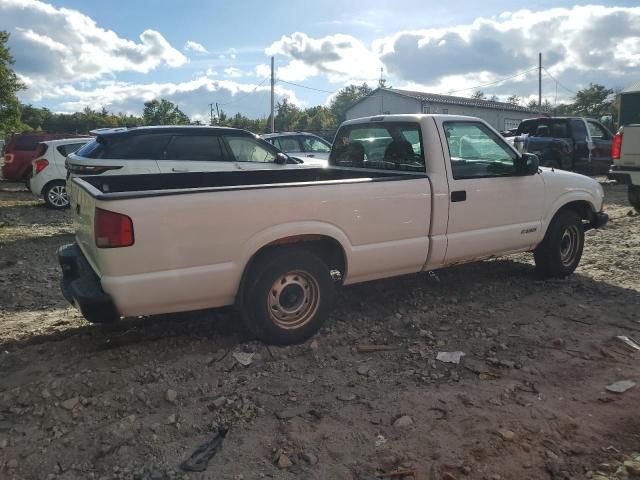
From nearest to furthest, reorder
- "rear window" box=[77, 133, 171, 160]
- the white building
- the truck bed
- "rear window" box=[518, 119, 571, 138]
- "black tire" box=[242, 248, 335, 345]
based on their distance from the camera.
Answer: "black tire" box=[242, 248, 335, 345] → the truck bed → "rear window" box=[77, 133, 171, 160] → "rear window" box=[518, 119, 571, 138] → the white building

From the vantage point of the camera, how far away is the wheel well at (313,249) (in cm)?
386

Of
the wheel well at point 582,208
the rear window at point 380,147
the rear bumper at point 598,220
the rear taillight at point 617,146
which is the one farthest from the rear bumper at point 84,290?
the rear taillight at point 617,146

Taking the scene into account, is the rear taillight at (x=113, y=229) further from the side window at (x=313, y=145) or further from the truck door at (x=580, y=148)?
the truck door at (x=580, y=148)

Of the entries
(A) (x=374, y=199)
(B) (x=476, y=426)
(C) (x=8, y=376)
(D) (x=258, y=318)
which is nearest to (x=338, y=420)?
(B) (x=476, y=426)

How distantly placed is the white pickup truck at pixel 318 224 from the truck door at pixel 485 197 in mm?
14

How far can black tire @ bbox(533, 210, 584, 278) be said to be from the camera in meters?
5.71

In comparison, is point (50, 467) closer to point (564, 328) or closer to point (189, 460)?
point (189, 460)

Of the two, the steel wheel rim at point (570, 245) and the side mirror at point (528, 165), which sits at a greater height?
the side mirror at point (528, 165)

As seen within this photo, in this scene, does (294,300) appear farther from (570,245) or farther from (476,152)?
(570,245)

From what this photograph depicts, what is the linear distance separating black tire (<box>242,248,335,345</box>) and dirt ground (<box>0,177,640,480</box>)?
6.6 inches

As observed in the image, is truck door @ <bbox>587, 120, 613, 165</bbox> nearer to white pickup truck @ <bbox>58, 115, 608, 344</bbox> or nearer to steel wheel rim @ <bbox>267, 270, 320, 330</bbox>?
white pickup truck @ <bbox>58, 115, 608, 344</bbox>

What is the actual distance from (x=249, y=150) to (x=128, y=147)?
1832 mm

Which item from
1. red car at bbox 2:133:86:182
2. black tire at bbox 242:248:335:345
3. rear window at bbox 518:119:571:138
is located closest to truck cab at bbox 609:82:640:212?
rear window at bbox 518:119:571:138

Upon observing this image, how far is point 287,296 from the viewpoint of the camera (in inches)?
160
